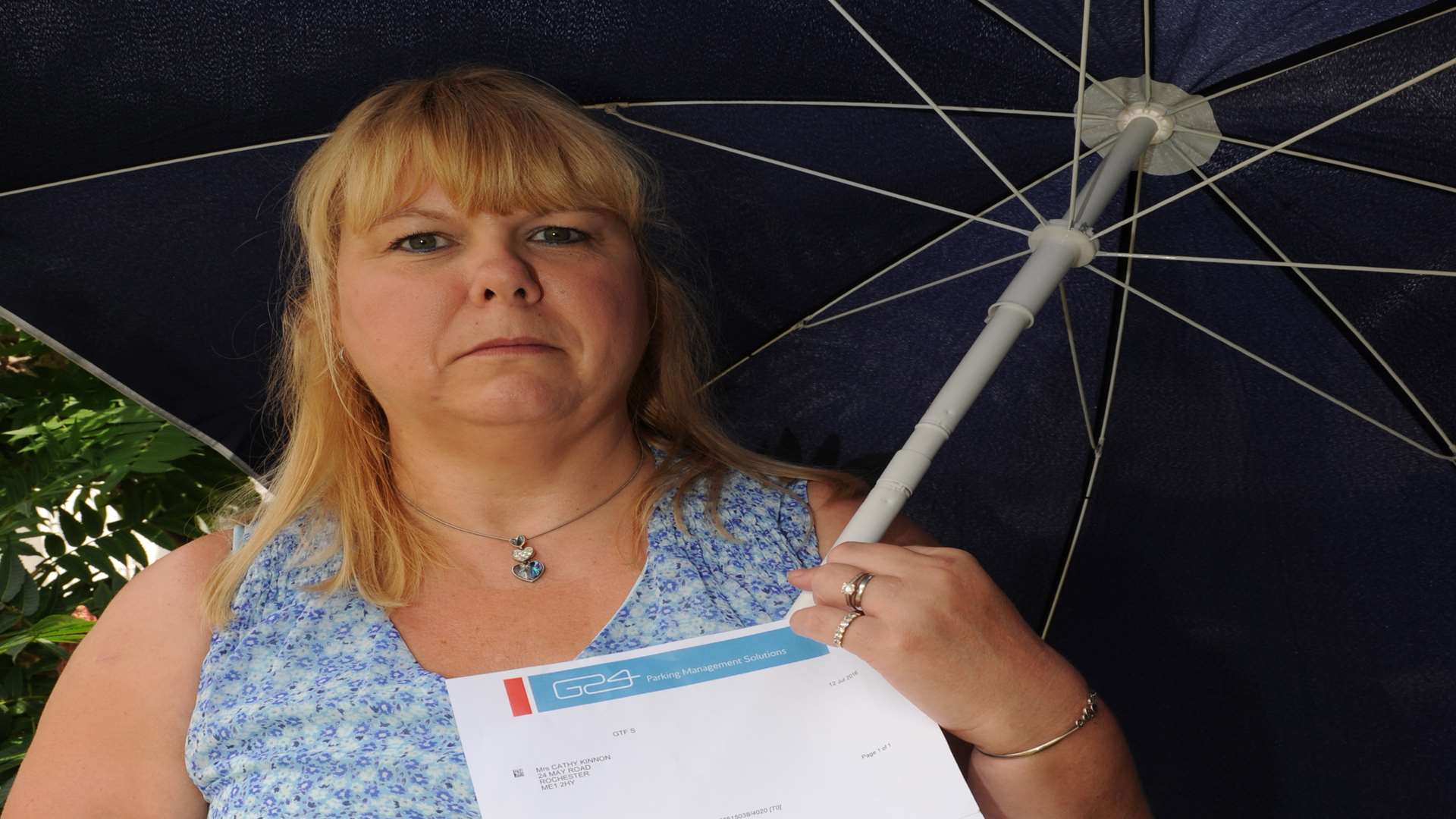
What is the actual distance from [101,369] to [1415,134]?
2288 mm

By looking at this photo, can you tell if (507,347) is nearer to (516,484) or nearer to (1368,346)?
(516,484)

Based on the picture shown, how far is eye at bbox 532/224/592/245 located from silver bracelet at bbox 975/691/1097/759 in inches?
40.2

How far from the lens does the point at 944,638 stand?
187 centimetres

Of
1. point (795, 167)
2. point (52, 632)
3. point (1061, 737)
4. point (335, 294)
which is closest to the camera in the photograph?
point (1061, 737)

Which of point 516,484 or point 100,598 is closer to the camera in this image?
point 516,484

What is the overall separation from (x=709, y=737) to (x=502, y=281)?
A: 765mm

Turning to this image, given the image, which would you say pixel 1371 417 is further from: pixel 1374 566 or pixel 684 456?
pixel 684 456

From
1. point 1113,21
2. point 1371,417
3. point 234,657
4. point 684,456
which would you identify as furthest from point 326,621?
point 1371,417

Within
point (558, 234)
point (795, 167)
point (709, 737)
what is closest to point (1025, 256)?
point (795, 167)

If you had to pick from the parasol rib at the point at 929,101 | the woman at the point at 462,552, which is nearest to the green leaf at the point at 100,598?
the woman at the point at 462,552

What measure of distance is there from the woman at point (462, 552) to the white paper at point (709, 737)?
6cm

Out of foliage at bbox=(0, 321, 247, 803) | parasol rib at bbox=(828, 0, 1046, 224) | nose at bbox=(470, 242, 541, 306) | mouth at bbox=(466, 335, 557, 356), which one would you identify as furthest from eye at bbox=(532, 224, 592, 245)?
foliage at bbox=(0, 321, 247, 803)

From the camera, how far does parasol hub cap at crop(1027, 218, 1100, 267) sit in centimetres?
227

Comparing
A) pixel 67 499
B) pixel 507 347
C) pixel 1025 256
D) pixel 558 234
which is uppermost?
pixel 1025 256
